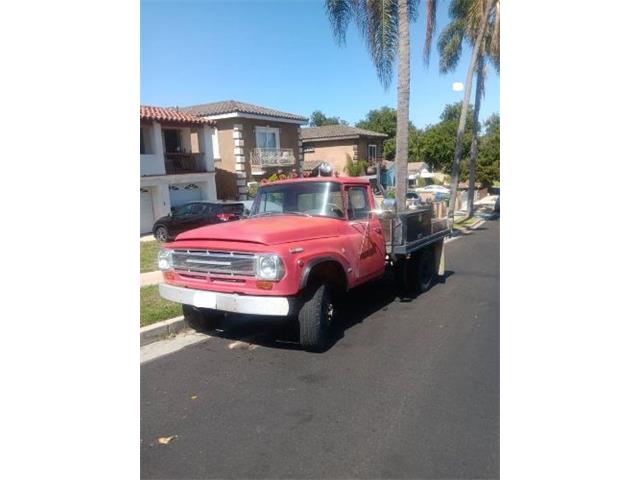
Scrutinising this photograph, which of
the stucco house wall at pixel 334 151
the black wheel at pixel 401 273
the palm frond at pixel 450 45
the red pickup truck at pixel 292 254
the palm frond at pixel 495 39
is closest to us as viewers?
the red pickup truck at pixel 292 254

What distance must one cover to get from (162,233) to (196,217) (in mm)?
1674

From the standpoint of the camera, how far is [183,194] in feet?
66.7

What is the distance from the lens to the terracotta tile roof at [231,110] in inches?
878

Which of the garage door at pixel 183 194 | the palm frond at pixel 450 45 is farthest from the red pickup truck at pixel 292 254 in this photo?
the palm frond at pixel 450 45

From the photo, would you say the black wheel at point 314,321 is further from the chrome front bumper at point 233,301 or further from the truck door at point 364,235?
the truck door at point 364,235

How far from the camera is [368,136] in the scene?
3397 centimetres

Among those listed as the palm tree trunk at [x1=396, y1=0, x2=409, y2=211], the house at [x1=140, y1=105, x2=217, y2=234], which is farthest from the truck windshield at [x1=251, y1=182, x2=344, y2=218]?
the house at [x1=140, y1=105, x2=217, y2=234]

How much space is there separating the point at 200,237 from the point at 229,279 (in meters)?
0.62

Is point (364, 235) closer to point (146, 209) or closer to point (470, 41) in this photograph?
point (146, 209)

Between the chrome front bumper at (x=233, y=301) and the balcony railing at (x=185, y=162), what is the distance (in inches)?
650

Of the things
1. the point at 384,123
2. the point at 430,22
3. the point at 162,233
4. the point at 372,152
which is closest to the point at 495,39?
the point at 430,22

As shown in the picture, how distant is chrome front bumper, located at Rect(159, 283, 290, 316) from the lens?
4258mm

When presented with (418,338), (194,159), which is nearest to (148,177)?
(194,159)
